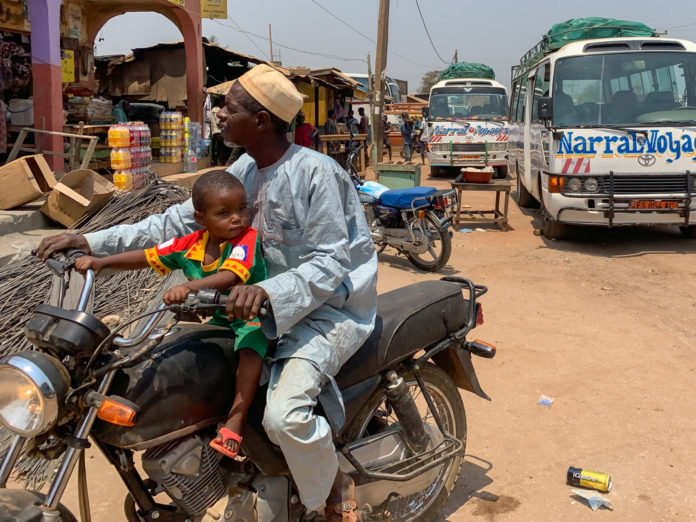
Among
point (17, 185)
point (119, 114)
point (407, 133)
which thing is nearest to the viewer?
point (17, 185)

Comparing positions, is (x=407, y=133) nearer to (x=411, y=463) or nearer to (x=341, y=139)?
(x=341, y=139)

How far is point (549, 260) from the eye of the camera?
7832 millimetres

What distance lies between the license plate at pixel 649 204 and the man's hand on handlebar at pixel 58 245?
6.89 metres

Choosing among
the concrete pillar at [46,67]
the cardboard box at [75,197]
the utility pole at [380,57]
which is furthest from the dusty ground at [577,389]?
the utility pole at [380,57]

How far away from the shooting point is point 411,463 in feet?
8.70

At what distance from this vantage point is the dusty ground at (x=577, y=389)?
3.05 metres

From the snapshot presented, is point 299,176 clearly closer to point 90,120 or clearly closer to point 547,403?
point 547,403

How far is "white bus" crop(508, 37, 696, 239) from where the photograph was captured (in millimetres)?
7621

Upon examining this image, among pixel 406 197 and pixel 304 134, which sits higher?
pixel 304 134

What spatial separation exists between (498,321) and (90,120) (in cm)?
761

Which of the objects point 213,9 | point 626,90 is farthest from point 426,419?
point 213,9

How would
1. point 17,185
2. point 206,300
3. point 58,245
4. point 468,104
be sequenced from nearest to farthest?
point 206,300 < point 58,245 < point 17,185 < point 468,104

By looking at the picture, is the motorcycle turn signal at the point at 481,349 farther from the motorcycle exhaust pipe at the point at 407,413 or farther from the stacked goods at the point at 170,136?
the stacked goods at the point at 170,136

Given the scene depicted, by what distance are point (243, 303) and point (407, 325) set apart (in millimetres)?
960
